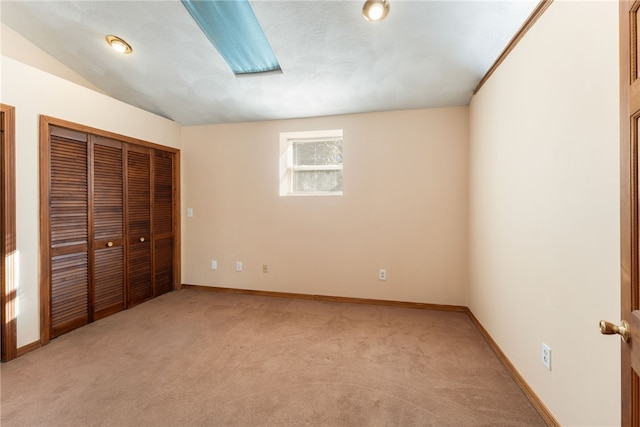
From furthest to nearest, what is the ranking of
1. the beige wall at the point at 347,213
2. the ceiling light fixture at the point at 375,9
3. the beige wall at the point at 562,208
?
1. the beige wall at the point at 347,213
2. the ceiling light fixture at the point at 375,9
3. the beige wall at the point at 562,208

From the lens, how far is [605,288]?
3.59 feet

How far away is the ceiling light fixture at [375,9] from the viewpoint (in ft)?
5.96

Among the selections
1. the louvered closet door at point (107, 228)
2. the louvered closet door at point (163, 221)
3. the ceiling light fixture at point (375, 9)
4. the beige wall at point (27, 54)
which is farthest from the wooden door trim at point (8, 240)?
the ceiling light fixture at point (375, 9)

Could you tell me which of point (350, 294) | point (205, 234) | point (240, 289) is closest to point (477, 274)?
point (350, 294)

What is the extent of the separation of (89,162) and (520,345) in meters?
3.89

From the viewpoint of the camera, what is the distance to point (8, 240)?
2.02m

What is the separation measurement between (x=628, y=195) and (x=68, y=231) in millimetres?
3573

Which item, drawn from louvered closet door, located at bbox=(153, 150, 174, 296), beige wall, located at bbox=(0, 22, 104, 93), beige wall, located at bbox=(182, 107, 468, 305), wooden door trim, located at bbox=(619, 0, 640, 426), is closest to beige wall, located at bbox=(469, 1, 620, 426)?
wooden door trim, located at bbox=(619, 0, 640, 426)

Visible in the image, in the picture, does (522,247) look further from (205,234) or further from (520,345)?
(205,234)

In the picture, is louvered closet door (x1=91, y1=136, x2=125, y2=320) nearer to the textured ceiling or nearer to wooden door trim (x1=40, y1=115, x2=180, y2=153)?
wooden door trim (x1=40, y1=115, x2=180, y2=153)

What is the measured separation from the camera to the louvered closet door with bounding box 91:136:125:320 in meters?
2.69

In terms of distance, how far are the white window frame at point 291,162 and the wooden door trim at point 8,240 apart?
2.33 metres

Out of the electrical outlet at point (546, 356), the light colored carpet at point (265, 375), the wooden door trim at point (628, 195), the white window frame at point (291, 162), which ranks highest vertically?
the white window frame at point (291, 162)

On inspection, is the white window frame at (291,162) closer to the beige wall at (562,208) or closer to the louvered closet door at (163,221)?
the louvered closet door at (163,221)
